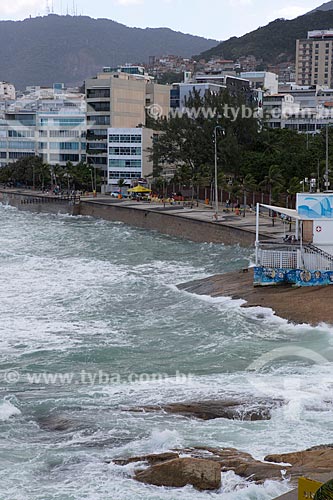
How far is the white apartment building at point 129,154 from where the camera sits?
7794cm

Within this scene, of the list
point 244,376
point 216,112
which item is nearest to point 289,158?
point 216,112

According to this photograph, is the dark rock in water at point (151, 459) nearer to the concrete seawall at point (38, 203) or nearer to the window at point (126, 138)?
the concrete seawall at point (38, 203)

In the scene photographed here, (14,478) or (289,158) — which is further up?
(289,158)

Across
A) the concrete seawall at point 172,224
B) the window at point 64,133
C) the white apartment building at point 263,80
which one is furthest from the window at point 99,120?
the white apartment building at point 263,80

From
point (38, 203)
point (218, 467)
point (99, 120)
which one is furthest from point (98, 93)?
point (218, 467)

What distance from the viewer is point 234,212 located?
5706 cm

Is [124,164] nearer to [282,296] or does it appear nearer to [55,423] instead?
[282,296]

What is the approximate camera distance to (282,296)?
27.4 metres

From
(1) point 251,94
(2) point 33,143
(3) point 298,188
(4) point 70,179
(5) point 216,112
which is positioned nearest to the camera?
(3) point 298,188

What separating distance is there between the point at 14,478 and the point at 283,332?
11800 millimetres

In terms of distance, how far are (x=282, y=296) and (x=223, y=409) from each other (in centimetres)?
1014

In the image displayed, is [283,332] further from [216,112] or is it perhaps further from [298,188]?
[216,112]

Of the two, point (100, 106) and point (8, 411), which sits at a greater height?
point (100, 106)

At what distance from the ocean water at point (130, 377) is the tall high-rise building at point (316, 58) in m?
146
